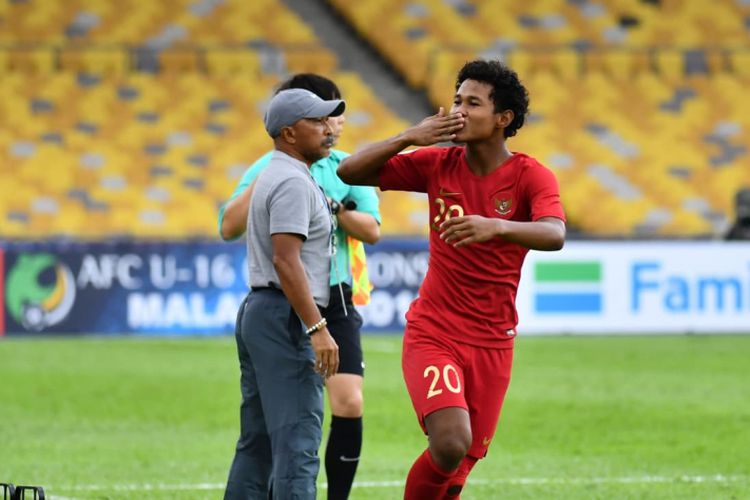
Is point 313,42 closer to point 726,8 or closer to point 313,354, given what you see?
point 726,8

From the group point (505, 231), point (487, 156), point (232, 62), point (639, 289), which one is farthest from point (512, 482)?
point (232, 62)

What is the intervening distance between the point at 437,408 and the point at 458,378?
0.55 feet

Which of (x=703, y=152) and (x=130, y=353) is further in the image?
(x=703, y=152)

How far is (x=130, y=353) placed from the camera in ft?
61.2

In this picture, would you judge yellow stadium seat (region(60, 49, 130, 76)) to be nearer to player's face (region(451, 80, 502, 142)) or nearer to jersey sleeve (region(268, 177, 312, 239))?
player's face (region(451, 80, 502, 142))

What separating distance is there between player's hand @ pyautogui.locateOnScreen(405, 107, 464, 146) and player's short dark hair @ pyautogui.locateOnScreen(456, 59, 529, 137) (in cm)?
26

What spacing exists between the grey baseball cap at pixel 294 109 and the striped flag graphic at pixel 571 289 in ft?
45.0

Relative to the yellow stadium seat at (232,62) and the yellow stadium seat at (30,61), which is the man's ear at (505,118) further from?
the yellow stadium seat at (30,61)

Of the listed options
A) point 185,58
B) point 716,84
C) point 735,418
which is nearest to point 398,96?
point 185,58

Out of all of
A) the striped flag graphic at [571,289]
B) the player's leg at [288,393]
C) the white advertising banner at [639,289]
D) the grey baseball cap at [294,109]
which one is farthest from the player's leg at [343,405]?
the striped flag graphic at [571,289]

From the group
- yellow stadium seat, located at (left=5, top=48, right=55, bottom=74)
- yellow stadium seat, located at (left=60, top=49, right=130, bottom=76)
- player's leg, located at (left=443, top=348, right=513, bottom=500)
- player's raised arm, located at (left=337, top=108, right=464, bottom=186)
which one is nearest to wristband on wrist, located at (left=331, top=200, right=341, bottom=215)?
player's raised arm, located at (left=337, top=108, right=464, bottom=186)

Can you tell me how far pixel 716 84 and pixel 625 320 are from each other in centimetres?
955

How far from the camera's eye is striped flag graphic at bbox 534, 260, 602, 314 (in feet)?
65.7

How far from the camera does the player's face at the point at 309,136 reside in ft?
21.4
